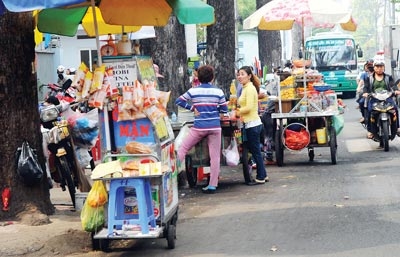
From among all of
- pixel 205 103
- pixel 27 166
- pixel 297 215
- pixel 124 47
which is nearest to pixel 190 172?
pixel 205 103

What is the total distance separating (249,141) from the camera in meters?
13.1

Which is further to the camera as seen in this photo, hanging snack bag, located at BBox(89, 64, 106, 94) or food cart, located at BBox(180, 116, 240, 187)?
food cart, located at BBox(180, 116, 240, 187)

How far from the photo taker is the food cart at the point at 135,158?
8000mm

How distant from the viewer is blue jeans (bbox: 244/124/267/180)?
42.7 ft

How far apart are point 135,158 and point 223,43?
11556mm

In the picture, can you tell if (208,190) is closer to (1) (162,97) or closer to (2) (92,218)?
(1) (162,97)

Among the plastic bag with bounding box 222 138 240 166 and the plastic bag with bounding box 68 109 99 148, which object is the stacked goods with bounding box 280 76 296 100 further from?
the plastic bag with bounding box 68 109 99 148

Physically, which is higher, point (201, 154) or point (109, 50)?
point (109, 50)

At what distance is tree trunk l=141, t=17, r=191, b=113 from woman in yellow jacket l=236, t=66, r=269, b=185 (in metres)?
2.13

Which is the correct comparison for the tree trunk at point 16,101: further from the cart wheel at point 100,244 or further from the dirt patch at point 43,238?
the cart wheel at point 100,244

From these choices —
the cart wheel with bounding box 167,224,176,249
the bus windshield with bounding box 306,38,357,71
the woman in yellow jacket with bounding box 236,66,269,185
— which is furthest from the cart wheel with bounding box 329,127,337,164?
the bus windshield with bounding box 306,38,357,71

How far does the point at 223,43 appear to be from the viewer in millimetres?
19531

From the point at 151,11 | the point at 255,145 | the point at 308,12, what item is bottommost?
the point at 255,145

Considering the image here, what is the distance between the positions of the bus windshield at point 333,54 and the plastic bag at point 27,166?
30.9m
